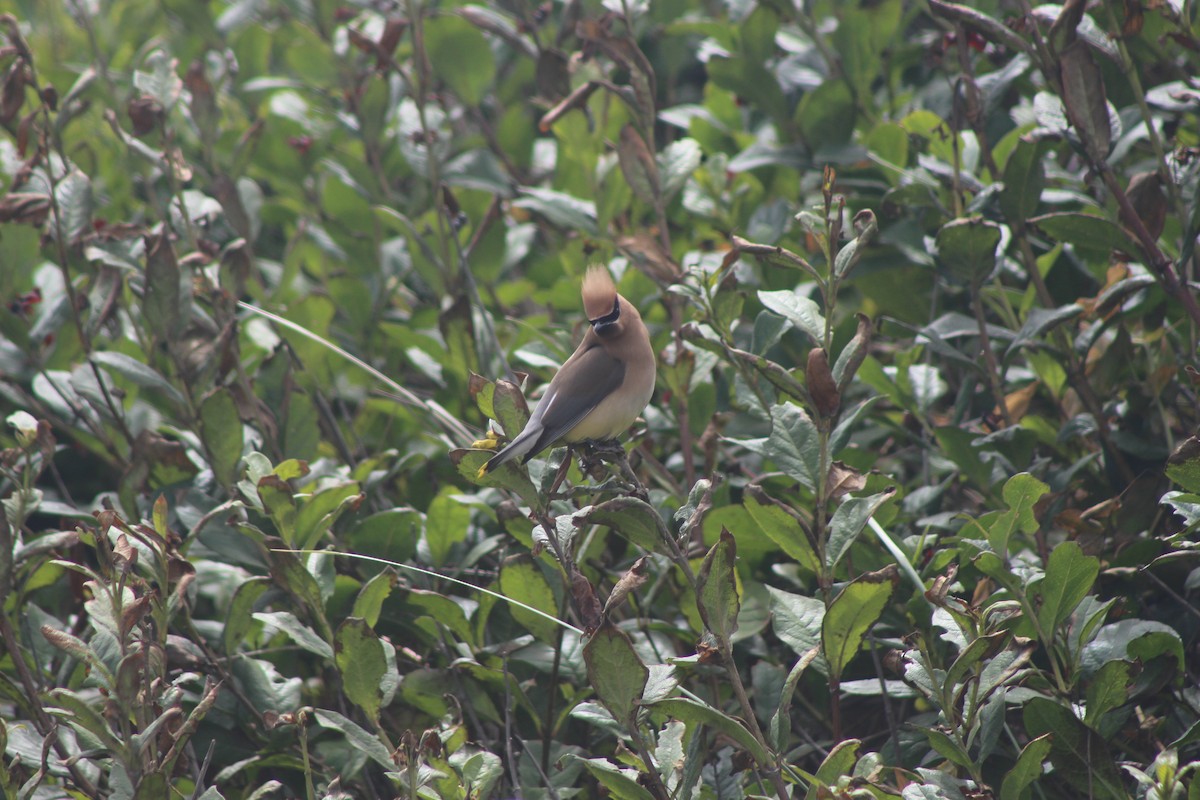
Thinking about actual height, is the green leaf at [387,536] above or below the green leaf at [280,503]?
below

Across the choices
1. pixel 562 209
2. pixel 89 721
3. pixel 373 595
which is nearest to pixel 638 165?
pixel 562 209

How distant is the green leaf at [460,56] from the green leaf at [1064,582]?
10.6 ft

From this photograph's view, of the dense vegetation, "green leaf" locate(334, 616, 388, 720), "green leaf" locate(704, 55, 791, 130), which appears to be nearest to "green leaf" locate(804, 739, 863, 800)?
the dense vegetation

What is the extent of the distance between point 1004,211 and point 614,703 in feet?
6.04

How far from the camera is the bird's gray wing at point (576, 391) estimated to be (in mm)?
2566

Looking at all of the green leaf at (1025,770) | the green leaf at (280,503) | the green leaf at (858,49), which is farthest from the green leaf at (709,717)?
the green leaf at (858,49)

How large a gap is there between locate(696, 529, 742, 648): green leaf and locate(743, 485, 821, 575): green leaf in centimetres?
35

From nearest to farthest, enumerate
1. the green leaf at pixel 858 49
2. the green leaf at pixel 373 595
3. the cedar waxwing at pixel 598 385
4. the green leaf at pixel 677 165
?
the cedar waxwing at pixel 598 385
the green leaf at pixel 373 595
the green leaf at pixel 677 165
the green leaf at pixel 858 49

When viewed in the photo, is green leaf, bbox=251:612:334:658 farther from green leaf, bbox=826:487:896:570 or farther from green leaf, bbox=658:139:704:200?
green leaf, bbox=658:139:704:200

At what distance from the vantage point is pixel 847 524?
8.12 feet

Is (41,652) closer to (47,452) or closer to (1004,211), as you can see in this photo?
(47,452)

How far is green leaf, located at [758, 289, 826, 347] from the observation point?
2.52 meters

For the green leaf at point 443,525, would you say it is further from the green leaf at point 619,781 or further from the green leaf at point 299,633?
the green leaf at point 619,781

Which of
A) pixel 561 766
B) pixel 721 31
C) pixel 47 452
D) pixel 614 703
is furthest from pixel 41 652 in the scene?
pixel 721 31
